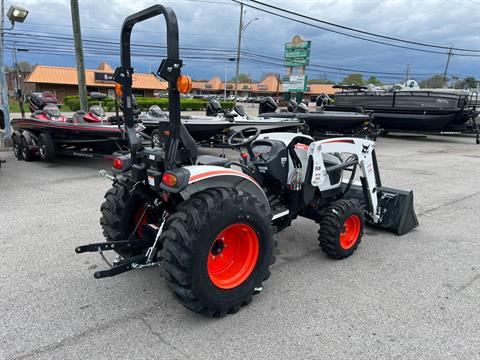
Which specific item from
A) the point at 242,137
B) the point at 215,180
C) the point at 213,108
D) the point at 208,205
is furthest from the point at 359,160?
the point at 213,108

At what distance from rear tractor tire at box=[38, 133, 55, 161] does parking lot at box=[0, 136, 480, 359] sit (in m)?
3.10

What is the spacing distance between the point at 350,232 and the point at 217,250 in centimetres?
160

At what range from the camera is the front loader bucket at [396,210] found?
13.8ft

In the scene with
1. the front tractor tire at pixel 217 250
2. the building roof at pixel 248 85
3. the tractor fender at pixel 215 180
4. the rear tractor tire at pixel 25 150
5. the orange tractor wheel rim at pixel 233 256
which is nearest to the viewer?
the front tractor tire at pixel 217 250

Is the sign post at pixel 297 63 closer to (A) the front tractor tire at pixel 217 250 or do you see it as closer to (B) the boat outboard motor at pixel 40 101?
(B) the boat outboard motor at pixel 40 101

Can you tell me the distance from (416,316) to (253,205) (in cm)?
137

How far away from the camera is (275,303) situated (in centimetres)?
277

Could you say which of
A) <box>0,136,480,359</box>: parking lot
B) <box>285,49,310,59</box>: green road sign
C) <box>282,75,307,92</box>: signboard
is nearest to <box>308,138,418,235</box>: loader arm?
<box>0,136,480,359</box>: parking lot

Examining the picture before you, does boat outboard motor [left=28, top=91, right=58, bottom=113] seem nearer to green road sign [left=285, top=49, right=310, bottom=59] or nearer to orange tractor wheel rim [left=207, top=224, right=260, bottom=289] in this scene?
orange tractor wheel rim [left=207, top=224, right=260, bottom=289]

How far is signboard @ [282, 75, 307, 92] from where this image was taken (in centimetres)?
2323

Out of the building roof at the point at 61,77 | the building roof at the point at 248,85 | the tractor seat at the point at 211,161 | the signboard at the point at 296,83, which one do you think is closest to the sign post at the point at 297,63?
the signboard at the point at 296,83

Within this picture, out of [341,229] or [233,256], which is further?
[341,229]

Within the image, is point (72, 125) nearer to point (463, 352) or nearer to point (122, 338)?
point (122, 338)

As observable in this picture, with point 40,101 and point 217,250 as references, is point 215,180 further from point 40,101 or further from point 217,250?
point 40,101
